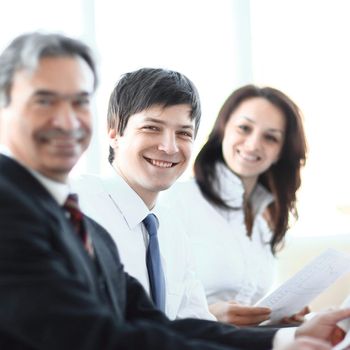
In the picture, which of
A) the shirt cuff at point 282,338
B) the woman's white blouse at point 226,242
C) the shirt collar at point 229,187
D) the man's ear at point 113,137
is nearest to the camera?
the shirt cuff at point 282,338

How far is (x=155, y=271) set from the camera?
6.32 feet

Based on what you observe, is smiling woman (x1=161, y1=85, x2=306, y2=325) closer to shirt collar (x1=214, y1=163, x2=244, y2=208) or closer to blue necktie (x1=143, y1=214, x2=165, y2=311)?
shirt collar (x1=214, y1=163, x2=244, y2=208)

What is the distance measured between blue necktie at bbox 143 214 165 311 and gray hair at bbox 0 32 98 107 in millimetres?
877

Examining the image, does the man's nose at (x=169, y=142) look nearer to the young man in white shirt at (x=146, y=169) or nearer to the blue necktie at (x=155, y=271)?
the young man in white shirt at (x=146, y=169)

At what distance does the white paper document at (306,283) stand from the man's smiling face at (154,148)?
0.45 meters

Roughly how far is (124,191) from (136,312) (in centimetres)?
69

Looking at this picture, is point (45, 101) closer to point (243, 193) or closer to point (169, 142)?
point (169, 142)

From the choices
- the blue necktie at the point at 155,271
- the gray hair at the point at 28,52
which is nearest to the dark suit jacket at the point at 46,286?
the gray hair at the point at 28,52

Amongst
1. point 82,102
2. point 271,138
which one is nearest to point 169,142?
point 82,102

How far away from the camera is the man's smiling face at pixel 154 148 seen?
6.57 ft

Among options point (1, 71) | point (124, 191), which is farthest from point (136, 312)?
point (124, 191)

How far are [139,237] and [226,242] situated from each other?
93cm

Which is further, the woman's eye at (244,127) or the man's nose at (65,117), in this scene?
the woman's eye at (244,127)

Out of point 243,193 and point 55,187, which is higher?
point 55,187
